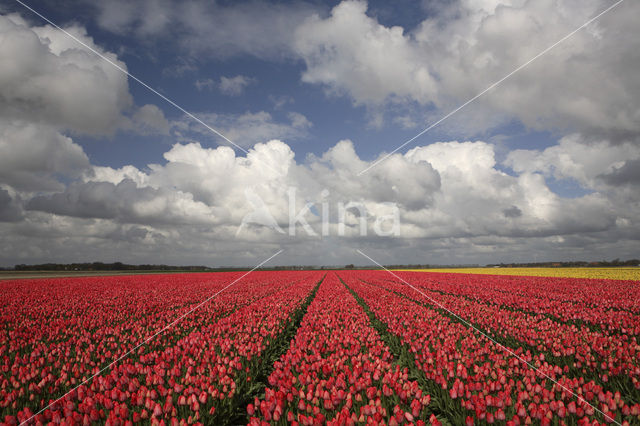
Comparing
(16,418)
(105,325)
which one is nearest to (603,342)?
(16,418)

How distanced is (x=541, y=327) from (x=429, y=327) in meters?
3.08

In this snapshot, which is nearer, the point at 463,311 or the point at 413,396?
the point at 413,396

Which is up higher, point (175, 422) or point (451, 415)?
point (175, 422)

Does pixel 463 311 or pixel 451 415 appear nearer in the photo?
pixel 451 415

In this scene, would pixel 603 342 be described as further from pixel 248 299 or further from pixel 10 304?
pixel 10 304

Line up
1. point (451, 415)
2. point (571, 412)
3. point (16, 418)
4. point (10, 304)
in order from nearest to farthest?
point (571, 412) → point (16, 418) → point (451, 415) → point (10, 304)

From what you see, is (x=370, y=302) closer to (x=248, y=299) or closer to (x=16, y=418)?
(x=248, y=299)

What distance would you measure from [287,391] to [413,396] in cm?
180

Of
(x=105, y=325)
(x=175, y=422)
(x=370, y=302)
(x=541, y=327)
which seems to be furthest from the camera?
(x=370, y=302)

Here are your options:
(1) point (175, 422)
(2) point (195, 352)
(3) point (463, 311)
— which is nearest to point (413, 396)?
(1) point (175, 422)

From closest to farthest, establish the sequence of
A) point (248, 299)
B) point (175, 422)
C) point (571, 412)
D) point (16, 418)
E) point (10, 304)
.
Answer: point (175, 422) → point (571, 412) → point (16, 418) → point (10, 304) → point (248, 299)

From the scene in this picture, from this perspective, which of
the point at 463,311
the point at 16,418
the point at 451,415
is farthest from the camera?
the point at 463,311

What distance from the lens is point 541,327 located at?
8938mm

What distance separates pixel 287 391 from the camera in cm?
463
